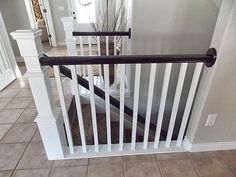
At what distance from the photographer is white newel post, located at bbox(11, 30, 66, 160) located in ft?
3.31

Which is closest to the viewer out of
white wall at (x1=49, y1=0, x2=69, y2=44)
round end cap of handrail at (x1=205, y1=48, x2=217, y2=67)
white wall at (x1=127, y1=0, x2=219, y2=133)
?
round end cap of handrail at (x1=205, y1=48, x2=217, y2=67)

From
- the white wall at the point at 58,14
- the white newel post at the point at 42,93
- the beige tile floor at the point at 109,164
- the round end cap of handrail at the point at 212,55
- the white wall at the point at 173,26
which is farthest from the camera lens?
the white wall at the point at 58,14

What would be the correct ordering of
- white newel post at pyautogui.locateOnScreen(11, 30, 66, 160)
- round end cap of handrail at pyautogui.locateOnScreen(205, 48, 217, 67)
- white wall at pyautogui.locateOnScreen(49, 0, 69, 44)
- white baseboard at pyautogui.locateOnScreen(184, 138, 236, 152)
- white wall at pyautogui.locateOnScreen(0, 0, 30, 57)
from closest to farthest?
white newel post at pyautogui.locateOnScreen(11, 30, 66, 160) < round end cap of handrail at pyautogui.locateOnScreen(205, 48, 217, 67) < white baseboard at pyautogui.locateOnScreen(184, 138, 236, 152) < white wall at pyautogui.locateOnScreen(0, 0, 30, 57) < white wall at pyautogui.locateOnScreen(49, 0, 69, 44)

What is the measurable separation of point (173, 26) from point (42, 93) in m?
1.69

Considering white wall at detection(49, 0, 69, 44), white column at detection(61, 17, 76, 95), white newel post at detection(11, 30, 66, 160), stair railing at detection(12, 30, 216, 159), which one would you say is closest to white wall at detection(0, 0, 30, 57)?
white wall at detection(49, 0, 69, 44)

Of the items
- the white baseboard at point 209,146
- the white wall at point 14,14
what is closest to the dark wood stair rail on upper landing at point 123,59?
the white baseboard at point 209,146

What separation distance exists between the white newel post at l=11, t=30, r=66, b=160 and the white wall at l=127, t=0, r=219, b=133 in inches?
52.0

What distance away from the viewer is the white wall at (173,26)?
1.96 m

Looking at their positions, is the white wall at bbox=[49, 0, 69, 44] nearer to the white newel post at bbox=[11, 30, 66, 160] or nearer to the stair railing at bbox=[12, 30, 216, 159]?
the stair railing at bbox=[12, 30, 216, 159]

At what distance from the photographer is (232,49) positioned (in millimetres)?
1104

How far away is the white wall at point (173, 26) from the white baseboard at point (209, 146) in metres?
1.05

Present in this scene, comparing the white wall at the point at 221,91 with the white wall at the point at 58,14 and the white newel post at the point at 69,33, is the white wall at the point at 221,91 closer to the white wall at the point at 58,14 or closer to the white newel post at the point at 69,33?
the white newel post at the point at 69,33

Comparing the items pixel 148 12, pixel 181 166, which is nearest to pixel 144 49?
pixel 148 12

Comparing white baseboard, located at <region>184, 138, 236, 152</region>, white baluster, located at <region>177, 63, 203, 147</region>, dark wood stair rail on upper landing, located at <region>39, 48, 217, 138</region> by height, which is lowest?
white baseboard, located at <region>184, 138, 236, 152</region>
